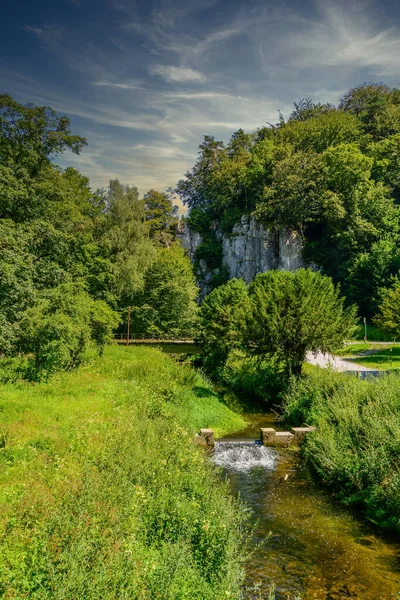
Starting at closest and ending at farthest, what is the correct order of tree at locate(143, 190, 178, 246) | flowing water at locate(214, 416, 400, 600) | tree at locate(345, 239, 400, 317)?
flowing water at locate(214, 416, 400, 600)
tree at locate(345, 239, 400, 317)
tree at locate(143, 190, 178, 246)

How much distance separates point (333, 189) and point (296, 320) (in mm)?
45555

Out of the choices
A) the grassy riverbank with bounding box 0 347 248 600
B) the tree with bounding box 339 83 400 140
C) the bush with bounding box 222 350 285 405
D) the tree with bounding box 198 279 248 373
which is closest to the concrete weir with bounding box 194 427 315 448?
the grassy riverbank with bounding box 0 347 248 600

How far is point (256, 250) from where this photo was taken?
70188 millimetres

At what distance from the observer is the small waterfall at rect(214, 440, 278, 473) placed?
49.6 feet

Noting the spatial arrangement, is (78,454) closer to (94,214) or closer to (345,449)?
(345,449)

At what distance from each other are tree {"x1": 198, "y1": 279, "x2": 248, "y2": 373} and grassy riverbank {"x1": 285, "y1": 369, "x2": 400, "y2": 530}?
981 centimetres

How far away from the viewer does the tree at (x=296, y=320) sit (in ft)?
73.3

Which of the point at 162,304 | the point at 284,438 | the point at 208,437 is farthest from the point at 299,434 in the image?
the point at 162,304

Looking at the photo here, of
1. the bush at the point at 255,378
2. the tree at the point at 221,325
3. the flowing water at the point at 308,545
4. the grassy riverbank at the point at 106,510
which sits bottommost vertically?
the flowing water at the point at 308,545

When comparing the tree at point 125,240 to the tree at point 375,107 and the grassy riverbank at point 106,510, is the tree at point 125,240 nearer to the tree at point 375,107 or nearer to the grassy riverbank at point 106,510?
the grassy riverbank at point 106,510

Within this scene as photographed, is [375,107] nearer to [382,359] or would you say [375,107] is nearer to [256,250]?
[256,250]

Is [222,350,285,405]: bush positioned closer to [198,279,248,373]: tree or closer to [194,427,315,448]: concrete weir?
[198,279,248,373]: tree

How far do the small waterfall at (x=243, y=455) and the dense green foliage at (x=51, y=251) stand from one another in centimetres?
907

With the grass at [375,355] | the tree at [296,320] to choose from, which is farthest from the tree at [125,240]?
the grass at [375,355]
